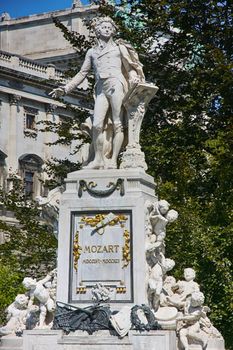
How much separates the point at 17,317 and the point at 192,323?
318 cm

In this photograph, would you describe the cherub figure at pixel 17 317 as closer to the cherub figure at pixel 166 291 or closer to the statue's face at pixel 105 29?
the cherub figure at pixel 166 291

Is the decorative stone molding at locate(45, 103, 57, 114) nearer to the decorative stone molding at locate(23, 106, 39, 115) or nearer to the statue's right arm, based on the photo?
the decorative stone molding at locate(23, 106, 39, 115)

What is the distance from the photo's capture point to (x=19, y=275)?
90.6ft

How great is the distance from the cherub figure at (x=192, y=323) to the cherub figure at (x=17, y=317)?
2.84 m

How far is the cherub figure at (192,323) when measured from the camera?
14758mm

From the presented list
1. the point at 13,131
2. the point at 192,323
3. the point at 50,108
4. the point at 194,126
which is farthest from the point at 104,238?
the point at 50,108

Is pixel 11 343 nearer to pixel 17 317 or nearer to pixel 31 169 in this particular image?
pixel 17 317

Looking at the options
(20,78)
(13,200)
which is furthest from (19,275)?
(20,78)

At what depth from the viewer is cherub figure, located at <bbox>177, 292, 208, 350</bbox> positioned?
1476 centimetres

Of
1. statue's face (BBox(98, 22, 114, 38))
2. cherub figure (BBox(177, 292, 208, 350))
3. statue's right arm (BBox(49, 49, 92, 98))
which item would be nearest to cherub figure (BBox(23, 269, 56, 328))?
cherub figure (BBox(177, 292, 208, 350))

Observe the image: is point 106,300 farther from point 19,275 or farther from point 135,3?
point 135,3

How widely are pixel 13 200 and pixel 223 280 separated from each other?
393 inches

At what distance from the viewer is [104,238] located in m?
15.1

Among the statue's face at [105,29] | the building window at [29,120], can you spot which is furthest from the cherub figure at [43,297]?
the building window at [29,120]
